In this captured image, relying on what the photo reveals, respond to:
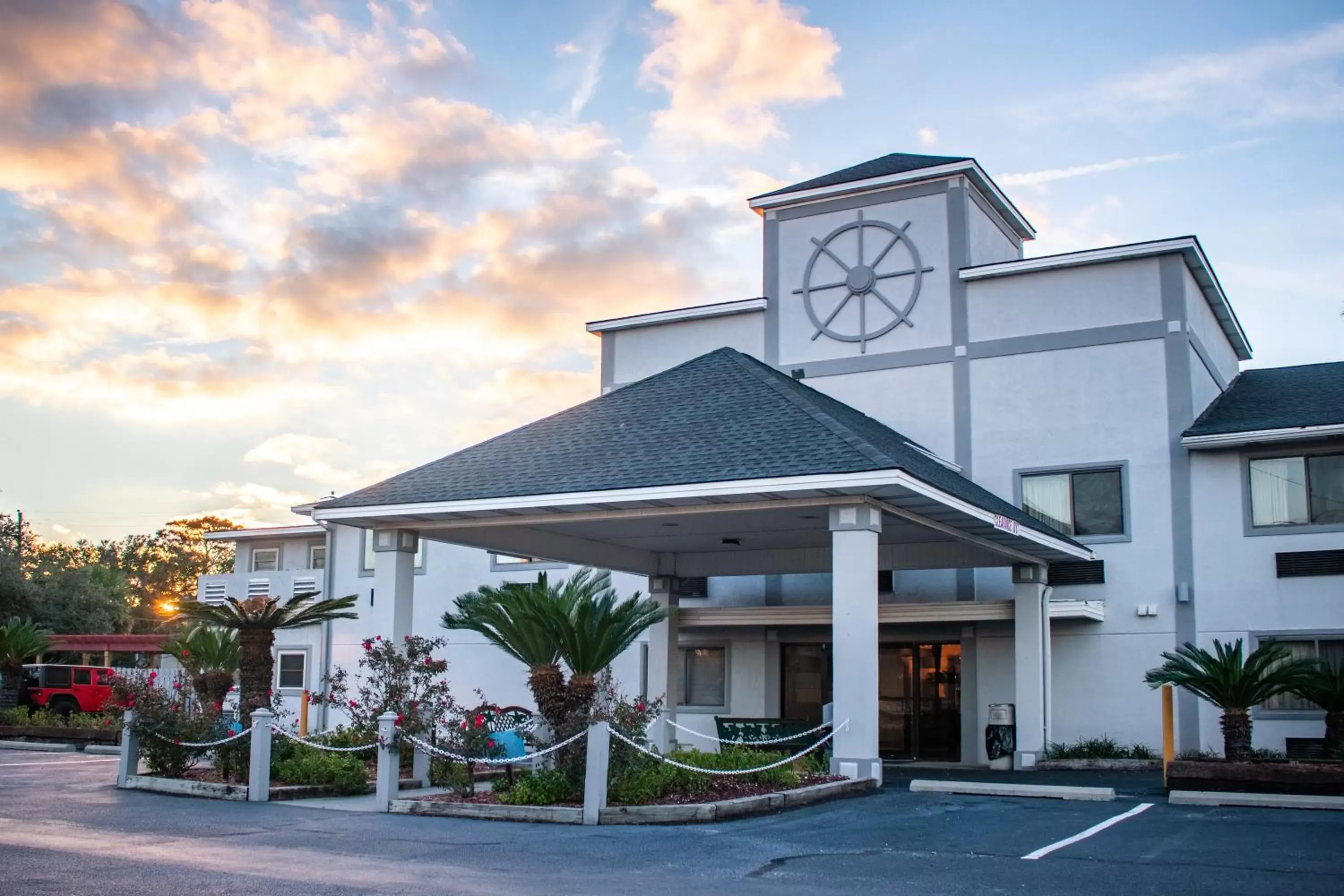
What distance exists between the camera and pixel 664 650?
26.3m

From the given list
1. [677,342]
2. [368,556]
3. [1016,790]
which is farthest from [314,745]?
[368,556]

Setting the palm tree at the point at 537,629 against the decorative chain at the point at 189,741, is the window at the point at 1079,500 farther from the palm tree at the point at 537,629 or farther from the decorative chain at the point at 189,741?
the decorative chain at the point at 189,741

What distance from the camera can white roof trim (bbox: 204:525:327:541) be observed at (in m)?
37.9

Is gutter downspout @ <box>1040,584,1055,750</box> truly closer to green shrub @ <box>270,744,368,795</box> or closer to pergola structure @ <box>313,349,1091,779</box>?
pergola structure @ <box>313,349,1091,779</box>

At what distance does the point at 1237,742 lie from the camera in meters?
17.5

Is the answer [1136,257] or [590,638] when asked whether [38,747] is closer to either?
[590,638]

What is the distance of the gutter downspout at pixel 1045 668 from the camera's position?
77.0 feet

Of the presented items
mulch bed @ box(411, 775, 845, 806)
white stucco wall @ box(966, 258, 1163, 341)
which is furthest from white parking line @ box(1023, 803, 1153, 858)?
white stucco wall @ box(966, 258, 1163, 341)

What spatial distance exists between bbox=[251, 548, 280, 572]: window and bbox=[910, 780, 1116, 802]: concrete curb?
26.9 meters

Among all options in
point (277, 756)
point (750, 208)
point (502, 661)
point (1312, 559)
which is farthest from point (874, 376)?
point (277, 756)

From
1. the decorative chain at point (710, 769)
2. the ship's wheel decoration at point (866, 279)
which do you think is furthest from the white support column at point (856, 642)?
the ship's wheel decoration at point (866, 279)

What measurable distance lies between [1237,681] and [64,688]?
3149 cm

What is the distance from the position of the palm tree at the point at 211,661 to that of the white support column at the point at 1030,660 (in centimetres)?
1352

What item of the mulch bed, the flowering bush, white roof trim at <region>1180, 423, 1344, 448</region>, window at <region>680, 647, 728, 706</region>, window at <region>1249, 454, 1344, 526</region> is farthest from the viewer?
window at <region>680, 647, 728, 706</region>
